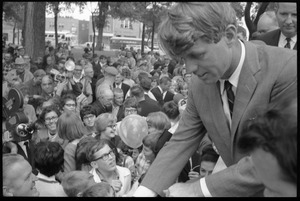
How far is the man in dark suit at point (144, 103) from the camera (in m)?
6.35

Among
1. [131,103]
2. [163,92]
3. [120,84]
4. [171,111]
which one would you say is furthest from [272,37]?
[120,84]

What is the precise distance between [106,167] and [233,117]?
2.01 m

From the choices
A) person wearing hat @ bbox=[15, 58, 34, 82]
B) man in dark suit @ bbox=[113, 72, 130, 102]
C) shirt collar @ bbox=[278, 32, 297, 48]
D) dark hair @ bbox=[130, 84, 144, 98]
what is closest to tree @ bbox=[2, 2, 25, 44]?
person wearing hat @ bbox=[15, 58, 34, 82]

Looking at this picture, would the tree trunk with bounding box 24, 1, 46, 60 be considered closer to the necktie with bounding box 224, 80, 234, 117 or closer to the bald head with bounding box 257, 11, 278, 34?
the bald head with bounding box 257, 11, 278, 34

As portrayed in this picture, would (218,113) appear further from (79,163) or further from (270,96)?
(79,163)

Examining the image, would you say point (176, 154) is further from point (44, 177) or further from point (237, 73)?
point (44, 177)

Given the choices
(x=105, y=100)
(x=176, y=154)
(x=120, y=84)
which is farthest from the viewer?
(x=120, y=84)

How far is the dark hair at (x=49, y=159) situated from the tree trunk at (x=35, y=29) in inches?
382

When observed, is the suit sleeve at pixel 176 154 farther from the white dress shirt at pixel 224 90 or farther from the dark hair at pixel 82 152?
the dark hair at pixel 82 152

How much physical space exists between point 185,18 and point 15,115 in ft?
11.9

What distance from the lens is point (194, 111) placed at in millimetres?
2350

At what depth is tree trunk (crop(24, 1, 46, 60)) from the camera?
13.3m

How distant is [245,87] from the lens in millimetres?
2078

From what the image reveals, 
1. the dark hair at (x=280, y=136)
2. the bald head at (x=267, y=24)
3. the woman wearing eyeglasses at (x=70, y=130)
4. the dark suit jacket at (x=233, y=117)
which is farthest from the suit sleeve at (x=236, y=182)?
the bald head at (x=267, y=24)
